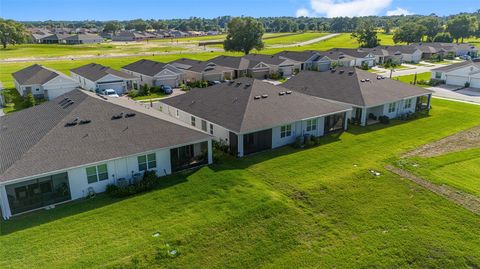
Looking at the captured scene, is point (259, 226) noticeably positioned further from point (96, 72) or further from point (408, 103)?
point (96, 72)

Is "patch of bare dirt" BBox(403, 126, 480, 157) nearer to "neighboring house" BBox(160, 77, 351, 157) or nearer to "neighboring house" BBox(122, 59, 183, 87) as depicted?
"neighboring house" BBox(160, 77, 351, 157)

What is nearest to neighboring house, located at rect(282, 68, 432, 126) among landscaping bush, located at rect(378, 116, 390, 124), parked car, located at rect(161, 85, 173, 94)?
landscaping bush, located at rect(378, 116, 390, 124)

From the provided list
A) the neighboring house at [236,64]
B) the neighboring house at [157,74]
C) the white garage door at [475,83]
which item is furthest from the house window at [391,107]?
the neighboring house at [157,74]

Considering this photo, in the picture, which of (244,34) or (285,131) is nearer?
(285,131)

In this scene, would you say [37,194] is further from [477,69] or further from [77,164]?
[477,69]

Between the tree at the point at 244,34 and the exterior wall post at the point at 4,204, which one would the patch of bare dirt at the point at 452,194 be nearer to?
the exterior wall post at the point at 4,204

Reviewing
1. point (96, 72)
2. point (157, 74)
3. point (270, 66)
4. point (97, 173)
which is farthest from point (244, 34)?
point (97, 173)

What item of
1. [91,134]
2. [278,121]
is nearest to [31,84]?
[91,134]
